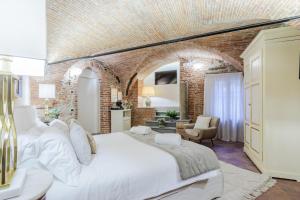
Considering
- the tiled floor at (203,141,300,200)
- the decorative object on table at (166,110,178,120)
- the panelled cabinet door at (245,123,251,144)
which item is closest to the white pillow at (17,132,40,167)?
the tiled floor at (203,141,300,200)

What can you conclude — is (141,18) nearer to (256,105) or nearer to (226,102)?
(256,105)

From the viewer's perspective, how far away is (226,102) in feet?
20.6

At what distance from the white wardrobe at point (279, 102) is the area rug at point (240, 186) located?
0.97ft

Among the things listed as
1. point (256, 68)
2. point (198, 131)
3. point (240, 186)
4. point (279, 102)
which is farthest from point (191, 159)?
point (198, 131)

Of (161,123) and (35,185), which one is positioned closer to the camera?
(35,185)

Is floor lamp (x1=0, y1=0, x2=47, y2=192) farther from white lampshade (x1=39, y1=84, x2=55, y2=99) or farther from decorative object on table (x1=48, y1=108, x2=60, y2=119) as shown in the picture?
decorative object on table (x1=48, y1=108, x2=60, y2=119)

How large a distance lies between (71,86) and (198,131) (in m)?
3.85

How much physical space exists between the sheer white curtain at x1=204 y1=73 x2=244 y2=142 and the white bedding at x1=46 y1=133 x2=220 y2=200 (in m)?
4.15

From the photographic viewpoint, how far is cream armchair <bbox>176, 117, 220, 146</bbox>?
5.20 metres

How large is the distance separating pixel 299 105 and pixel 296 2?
1.58m

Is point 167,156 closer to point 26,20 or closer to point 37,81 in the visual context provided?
point 26,20

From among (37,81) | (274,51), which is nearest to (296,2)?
(274,51)

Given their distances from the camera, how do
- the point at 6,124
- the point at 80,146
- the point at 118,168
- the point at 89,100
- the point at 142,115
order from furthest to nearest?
the point at 142,115 < the point at 89,100 < the point at 80,146 < the point at 118,168 < the point at 6,124

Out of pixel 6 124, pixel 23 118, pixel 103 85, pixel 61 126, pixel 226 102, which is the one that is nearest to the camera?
pixel 6 124
